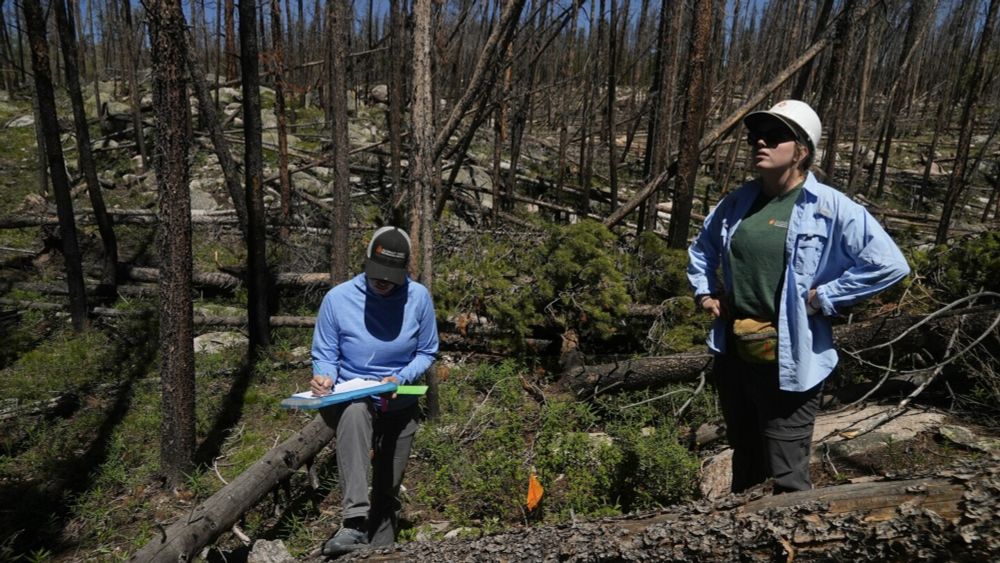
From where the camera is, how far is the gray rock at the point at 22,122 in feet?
65.2

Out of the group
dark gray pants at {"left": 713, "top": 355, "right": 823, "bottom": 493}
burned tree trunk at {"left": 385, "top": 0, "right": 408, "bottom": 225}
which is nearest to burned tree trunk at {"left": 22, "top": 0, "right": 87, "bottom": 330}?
burned tree trunk at {"left": 385, "top": 0, "right": 408, "bottom": 225}

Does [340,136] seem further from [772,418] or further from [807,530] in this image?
[807,530]

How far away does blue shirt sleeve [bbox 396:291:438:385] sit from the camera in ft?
11.3

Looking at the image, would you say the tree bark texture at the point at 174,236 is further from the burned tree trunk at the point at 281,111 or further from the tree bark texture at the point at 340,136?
the burned tree trunk at the point at 281,111

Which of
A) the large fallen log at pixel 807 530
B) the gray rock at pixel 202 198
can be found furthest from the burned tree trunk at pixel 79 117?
the large fallen log at pixel 807 530

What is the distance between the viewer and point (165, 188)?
4.45 metres

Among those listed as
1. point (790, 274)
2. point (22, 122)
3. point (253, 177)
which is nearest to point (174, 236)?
point (253, 177)

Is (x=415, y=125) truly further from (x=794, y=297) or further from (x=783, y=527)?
(x=783, y=527)

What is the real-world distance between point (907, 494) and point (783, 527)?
1.36 feet

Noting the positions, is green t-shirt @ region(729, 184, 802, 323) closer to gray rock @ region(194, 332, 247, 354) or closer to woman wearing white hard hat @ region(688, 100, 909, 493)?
woman wearing white hard hat @ region(688, 100, 909, 493)

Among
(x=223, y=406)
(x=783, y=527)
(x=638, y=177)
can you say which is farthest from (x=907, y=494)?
(x=638, y=177)

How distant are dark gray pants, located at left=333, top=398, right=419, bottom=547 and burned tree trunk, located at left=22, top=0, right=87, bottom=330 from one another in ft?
20.7

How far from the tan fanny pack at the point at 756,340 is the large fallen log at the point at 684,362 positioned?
10.3ft

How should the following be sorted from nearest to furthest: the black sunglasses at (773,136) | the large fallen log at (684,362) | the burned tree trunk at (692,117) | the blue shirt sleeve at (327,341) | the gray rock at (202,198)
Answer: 1. the black sunglasses at (773,136)
2. the blue shirt sleeve at (327,341)
3. the large fallen log at (684,362)
4. the burned tree trunk at (692,117)
5. the gray rock at (202,198)
